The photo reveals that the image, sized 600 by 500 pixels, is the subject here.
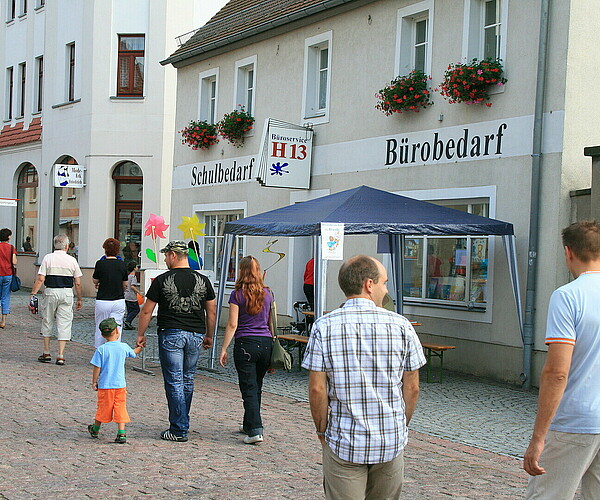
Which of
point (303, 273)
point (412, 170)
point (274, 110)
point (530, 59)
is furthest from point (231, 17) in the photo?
point (530, 59)

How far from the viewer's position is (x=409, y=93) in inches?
552

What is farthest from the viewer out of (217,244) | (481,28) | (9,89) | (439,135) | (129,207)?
(9,89)

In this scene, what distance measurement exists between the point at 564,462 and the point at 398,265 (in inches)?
376

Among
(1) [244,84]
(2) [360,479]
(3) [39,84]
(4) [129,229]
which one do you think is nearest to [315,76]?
(1) [244,84]

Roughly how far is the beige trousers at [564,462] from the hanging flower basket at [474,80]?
29.6ft

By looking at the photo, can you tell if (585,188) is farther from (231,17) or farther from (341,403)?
(231,17)

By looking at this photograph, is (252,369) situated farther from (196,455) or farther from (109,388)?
(109,388)

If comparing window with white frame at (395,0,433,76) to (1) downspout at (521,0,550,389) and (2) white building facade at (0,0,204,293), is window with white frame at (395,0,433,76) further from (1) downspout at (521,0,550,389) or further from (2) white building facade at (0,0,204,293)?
(2) white building facade at (0,0,204,293)

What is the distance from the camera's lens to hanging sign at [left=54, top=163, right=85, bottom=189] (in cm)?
2642

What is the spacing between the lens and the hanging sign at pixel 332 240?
10828 mm

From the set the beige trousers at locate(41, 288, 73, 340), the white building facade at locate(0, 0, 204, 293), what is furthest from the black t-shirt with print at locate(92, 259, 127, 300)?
the white building facade at locate(0, 0, 204, 293)

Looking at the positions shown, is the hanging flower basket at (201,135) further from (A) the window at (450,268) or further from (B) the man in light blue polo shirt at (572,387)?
(B) the man in light blue polo shirt at (572,387)

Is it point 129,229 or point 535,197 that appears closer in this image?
point 535,197

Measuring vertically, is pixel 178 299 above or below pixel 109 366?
above
